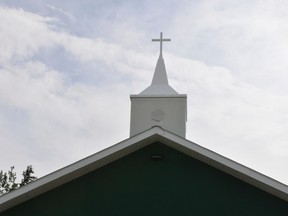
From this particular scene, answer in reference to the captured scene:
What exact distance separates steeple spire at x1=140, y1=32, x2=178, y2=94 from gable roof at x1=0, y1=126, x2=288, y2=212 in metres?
7.99

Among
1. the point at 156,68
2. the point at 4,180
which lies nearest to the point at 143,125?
the point at 156,68

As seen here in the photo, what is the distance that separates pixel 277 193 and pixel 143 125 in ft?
25.8

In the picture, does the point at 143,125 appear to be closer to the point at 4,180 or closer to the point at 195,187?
the point at 195,187

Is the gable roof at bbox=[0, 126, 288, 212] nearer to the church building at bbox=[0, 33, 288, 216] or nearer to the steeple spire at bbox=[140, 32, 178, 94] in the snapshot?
the church building at bbox=[0, 33, 288, 216]

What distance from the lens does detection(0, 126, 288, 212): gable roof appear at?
10.9m

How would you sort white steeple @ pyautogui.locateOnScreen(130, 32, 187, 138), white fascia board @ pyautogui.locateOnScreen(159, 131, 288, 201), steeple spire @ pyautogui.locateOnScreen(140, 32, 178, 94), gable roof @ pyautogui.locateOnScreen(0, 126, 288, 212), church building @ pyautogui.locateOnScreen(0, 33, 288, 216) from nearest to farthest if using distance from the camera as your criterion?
white fascia board @ pyautogui.locateOnScreen(159, 131, 288, 201)
gable roof @ pyautogui.locateOnScreen(0, 126, 288, 212)
church building @ pyautogui.locateOnScreen(0, 33, 288, 216)
white steeple @ pyautogui.locateOnScreen(130, 32, 187, 138)
steeple spire @ pyautogui.locateOnScreen(140, 32, 178, 94)

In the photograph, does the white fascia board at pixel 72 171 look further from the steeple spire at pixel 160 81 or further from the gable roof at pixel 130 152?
the steeple spire at pixel 160 81

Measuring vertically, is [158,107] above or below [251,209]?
above

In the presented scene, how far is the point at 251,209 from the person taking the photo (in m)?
11.1

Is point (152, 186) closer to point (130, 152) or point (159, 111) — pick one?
point (130, 152)

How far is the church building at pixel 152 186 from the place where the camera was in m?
11.1

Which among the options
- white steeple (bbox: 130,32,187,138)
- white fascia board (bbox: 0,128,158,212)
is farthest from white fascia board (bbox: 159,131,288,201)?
white steeple (bbox: 130,32,187,138)

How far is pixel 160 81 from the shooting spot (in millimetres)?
20672

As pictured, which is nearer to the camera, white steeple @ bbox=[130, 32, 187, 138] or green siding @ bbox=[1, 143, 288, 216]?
green siding @ bbox=[1, 143, 288, 216]
